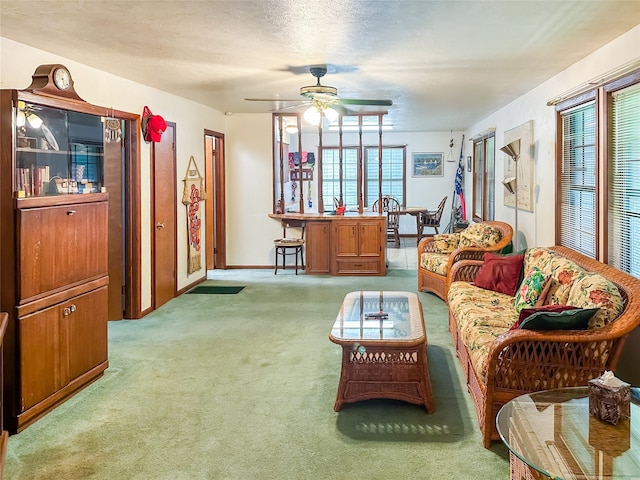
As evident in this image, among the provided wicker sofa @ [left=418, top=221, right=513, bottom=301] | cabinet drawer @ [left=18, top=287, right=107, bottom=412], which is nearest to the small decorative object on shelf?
cabinet drawer @ [left=18, top=287, right=107, bottom=412]

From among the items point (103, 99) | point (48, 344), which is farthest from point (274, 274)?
point (48, 344)

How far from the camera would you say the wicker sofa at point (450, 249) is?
570 cm

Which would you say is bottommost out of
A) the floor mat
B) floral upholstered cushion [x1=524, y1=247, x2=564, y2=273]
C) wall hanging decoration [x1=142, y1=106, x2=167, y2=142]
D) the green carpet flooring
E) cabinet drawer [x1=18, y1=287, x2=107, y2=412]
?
the green carpet flooring

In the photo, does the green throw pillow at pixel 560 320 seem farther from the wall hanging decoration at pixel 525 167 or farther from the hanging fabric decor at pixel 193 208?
the hanging fabric decor at pixel 193 208

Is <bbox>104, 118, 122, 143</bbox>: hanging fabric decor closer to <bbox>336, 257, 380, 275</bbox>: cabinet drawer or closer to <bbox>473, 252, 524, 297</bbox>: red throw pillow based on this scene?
<bbox>473, 252, 524, 297</bbox>: red throw pillow

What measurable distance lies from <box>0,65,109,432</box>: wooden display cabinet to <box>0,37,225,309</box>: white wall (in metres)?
0.51

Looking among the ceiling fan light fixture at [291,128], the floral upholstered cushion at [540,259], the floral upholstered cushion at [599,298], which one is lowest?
the floral upholstered cushion at [599,298]

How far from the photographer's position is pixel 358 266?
7.71m

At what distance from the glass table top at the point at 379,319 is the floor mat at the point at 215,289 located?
2.68 meters

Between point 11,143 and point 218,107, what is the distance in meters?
4.56

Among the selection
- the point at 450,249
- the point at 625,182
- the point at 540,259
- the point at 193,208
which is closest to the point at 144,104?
the point at 193,208

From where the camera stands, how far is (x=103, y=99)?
480 centimetres

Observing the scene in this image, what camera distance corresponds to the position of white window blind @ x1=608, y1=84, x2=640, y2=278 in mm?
3436

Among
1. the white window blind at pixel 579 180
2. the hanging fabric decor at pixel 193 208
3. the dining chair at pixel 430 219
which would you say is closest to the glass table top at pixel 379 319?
the white window blind at pixel 579 180
